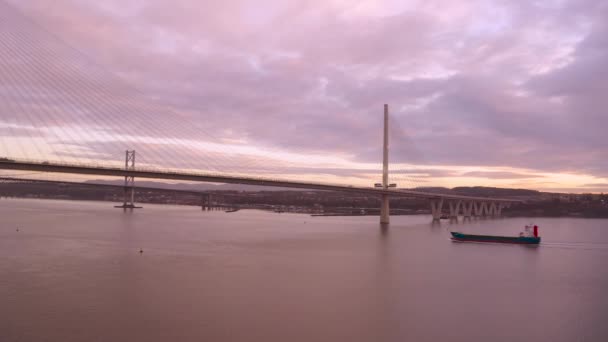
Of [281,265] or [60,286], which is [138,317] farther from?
[281,265]

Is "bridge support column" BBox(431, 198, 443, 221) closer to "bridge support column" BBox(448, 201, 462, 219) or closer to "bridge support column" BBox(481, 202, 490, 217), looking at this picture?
"bridge support column" BBox(448, 201, 462, 219)

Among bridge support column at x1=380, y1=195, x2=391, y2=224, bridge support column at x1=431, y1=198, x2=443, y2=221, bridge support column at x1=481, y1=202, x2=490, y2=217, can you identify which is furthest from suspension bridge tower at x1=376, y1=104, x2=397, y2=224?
bridge support column at x1=481, y1=202, x2=490, y2=217

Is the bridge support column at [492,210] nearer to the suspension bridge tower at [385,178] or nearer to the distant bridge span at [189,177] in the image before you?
the distant bridge span at [189,177]

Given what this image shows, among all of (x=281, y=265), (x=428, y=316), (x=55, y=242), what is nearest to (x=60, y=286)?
(x=281, y=265)

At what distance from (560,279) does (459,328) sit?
22.9 feet

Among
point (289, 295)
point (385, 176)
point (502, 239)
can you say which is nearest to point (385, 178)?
point (385, 176)

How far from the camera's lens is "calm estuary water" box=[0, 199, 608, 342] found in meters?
7.43

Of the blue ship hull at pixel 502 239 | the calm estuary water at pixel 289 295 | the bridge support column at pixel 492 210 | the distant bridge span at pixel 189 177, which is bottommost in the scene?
the calm estuary water at pixel 289 295

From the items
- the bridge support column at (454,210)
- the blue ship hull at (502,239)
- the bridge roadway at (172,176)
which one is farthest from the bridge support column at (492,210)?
the blue ship hull at (502,239)

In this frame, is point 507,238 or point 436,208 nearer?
point 507,238

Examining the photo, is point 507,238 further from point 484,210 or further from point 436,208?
point 484,210

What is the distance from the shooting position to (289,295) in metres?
9.81

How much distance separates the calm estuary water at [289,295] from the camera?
7.43m

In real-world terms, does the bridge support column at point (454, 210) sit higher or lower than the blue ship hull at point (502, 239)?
higher
